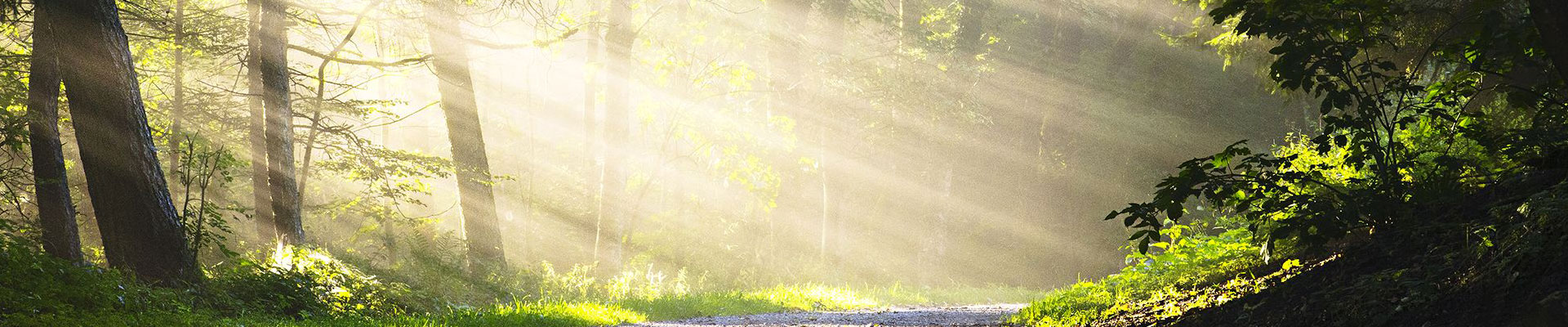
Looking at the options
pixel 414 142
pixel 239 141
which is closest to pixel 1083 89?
pixel 239 141

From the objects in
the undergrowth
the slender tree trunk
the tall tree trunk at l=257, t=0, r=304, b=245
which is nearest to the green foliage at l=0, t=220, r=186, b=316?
the undergrowth

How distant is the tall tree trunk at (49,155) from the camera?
9398 mm

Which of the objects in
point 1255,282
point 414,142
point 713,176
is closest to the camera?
point 1255,282

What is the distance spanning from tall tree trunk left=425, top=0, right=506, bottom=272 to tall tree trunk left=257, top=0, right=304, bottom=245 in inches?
107

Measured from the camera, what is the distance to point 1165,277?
7.78 meters

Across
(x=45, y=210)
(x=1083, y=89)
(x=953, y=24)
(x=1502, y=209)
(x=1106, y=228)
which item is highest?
(x=953, y=24)

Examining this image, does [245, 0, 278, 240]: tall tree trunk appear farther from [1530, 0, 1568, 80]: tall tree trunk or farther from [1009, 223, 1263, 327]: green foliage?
[1530, 0, 1568, 80]: tall tree trunk

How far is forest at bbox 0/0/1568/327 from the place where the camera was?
5.00 meters

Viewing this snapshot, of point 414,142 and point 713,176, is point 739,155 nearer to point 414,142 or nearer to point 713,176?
point 713,176

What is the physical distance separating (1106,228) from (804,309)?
22.1 metres

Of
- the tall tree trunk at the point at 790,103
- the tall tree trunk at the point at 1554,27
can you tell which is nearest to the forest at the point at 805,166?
the tall tree trunk at the point at 1554,27

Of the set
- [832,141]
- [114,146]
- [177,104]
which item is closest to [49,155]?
[114,146]

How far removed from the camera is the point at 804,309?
13.6 metres

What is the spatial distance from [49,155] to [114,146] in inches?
74.9
